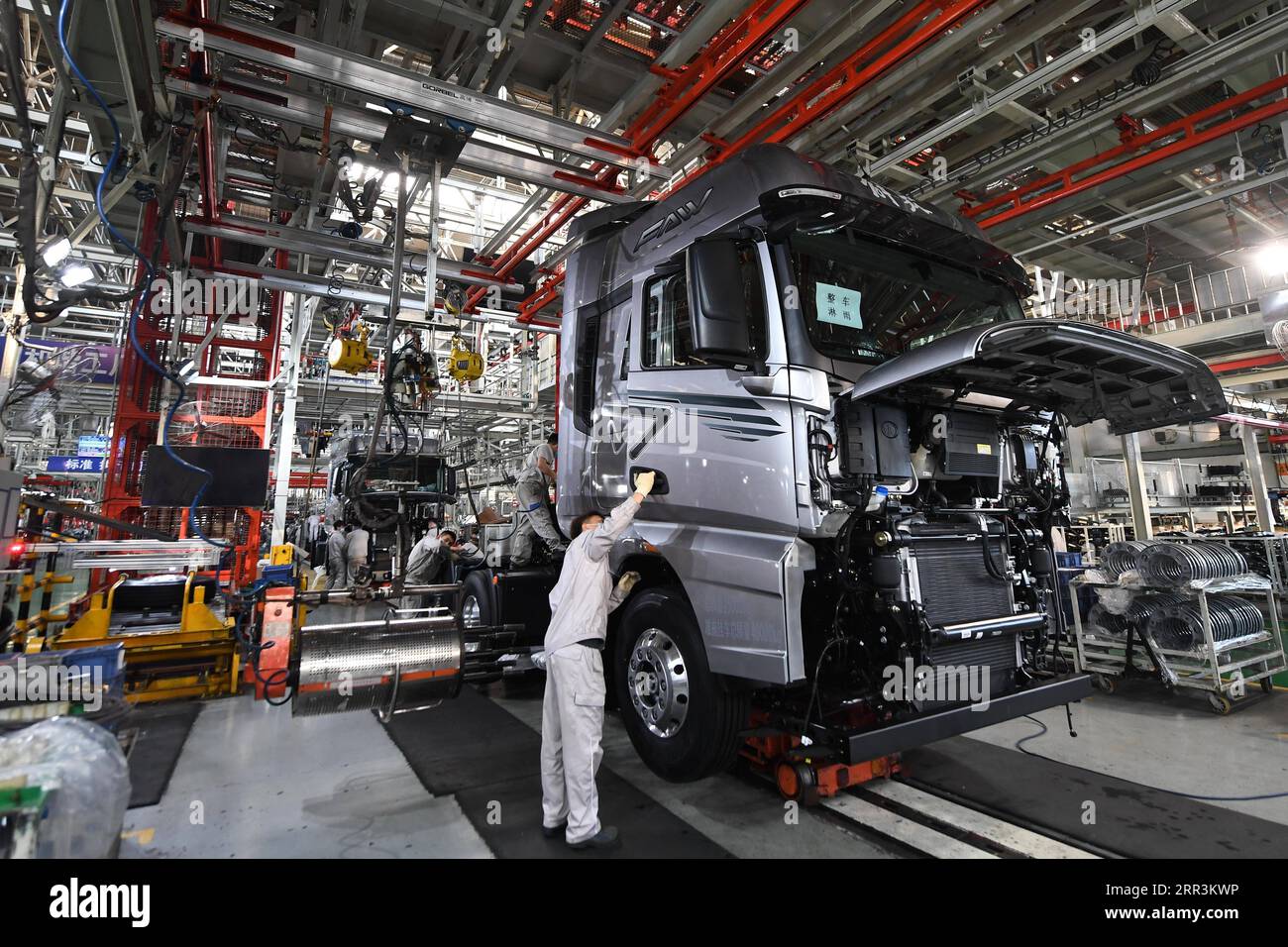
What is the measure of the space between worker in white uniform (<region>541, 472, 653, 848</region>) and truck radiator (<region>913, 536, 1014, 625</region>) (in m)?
1.39

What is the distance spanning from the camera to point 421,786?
3.49 meters

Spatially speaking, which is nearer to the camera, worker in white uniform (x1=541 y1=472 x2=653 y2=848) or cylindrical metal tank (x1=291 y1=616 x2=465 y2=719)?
worker in white uniform (x1=541 y1=472 x2=653 y2=848)

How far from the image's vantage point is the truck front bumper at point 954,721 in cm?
246

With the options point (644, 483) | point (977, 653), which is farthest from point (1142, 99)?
point (644, 483)

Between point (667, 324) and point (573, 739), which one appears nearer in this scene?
point (573, 739)

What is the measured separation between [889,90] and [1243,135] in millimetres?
2949

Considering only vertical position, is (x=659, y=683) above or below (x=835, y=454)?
below

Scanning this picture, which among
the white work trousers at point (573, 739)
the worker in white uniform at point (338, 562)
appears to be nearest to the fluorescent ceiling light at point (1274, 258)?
the white work trousers at point (573, 739)

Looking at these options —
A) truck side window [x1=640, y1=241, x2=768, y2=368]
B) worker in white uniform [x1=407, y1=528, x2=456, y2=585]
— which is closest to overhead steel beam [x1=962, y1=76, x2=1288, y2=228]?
truck side window [x1=640, y1=241, x2=768, y2=368]

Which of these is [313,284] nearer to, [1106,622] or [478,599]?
[478,599]

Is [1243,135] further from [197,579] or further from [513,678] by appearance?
[197,579]

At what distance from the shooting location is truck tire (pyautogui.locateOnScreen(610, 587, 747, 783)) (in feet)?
9.91

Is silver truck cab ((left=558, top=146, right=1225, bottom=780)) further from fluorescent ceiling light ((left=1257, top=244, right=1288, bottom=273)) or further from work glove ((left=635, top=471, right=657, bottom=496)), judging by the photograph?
fluorescent ceiling light ((left=1257, top=244, right=1288, bottom=273))

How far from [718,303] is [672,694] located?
201 cm
